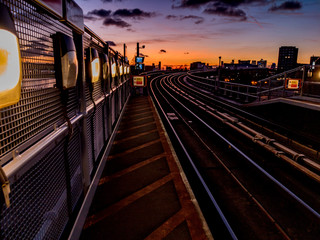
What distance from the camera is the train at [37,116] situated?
67.2 inches

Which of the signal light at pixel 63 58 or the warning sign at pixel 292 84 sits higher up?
the signal light at pixel 63 58

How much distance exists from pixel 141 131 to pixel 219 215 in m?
6.34

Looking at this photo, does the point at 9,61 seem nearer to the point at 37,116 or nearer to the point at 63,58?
the point at 37,116

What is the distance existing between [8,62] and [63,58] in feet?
4.87

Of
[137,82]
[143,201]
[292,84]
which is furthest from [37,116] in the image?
[137,82]

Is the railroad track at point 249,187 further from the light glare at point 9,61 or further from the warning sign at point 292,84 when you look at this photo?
the light glare at point 9,61

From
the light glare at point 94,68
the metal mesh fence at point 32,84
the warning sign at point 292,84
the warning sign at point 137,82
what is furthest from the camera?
the warning sign at point 137,82

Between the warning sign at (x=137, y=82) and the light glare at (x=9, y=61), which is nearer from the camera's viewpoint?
the light glare at (x=9, y=61)

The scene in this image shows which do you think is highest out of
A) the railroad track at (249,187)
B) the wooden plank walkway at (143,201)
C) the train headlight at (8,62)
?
the train headlight at (8,62)

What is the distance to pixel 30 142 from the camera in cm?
250

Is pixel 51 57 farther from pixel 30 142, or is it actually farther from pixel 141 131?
pixel 141 131

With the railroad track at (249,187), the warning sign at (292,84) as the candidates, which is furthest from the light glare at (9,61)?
the warning sign at (292,84)

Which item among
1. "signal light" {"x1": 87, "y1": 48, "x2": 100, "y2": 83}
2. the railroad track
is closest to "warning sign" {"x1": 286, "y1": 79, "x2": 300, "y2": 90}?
the railroad track

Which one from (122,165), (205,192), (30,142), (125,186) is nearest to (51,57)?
(30,142)
